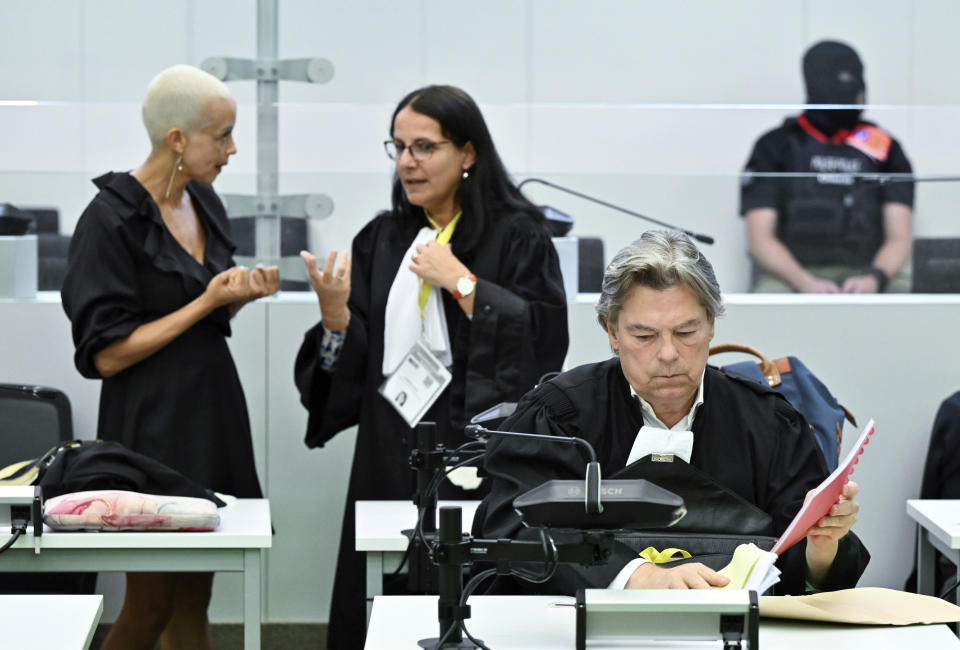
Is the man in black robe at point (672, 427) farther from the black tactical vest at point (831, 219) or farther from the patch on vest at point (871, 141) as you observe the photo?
the patch on vest at point (871, 141)

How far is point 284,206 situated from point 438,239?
1.05 m

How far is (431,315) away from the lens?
3451mm

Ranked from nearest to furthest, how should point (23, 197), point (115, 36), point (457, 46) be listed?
1. point (23, 197)
2. point (115, 36)
3. point (457, 46)

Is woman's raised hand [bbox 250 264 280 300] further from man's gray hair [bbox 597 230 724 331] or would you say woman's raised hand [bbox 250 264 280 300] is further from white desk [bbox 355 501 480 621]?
man's gray hair [bbox 597 230 724 331]

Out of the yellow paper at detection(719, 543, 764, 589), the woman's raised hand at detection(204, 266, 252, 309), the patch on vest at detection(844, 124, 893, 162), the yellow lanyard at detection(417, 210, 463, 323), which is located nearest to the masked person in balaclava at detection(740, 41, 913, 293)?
the patch on vest at detection(844, 124, 893, 162)

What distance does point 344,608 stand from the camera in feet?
11.5

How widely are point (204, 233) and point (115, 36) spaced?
1949 mm

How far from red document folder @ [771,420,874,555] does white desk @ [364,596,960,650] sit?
140mm

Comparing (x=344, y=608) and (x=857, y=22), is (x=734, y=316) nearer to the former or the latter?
(x=344, y=608)

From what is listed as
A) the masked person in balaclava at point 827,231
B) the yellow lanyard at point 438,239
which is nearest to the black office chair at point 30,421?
the yellow lanyard at point 438,239

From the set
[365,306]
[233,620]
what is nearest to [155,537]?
[365,306]

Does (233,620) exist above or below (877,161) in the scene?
below

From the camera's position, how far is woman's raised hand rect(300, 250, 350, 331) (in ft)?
10.8

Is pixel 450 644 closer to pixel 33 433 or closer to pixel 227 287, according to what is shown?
pixel 227 287
